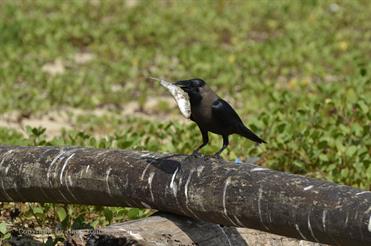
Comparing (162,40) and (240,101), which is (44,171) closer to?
(240,101)

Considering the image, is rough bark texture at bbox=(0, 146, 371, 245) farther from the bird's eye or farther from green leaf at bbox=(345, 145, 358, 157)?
green leaf at bbox=(345, 145, 358, 157)

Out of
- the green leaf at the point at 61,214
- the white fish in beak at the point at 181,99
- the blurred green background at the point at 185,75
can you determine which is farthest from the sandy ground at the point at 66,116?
the white fish in beak at the point at 181,99

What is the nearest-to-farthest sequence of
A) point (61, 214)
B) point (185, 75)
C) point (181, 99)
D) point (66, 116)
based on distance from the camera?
1. point (181, 99)
2. point (61, 214)
3. point (66, 116)
4. point (185, 75)

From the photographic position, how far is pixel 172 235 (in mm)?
4660

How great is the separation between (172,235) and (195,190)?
0.27 meters

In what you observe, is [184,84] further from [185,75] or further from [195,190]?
[185,75]

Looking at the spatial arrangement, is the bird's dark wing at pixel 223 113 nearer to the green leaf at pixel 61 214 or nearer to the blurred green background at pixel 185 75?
the blurred green background at pixel 185 75

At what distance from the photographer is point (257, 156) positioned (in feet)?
25.5

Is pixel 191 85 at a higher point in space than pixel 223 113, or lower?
higher

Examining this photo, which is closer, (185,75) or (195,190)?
(195,190)

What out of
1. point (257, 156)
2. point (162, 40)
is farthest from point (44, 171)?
point (162, 40)

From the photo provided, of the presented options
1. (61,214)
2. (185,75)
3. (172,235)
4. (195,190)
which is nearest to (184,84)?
(195,190)

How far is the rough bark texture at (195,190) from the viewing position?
409 cm

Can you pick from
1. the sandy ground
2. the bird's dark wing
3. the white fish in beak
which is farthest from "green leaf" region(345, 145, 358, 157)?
the sandy ground
